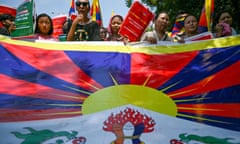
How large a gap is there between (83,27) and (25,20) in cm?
74

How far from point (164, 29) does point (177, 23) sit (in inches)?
41.9

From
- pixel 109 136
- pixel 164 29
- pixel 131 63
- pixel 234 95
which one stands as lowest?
pixel 109 136

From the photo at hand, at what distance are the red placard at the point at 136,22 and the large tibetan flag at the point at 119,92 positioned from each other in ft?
1.80

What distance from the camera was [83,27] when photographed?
194 inches

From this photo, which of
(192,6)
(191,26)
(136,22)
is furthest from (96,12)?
(192,6)

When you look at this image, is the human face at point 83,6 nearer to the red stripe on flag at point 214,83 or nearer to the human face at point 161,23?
the human face at point 161,23

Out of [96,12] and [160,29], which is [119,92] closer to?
[160,29]

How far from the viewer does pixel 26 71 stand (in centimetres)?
428

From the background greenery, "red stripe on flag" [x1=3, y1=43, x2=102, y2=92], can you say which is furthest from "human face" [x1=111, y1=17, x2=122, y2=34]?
the background greenery

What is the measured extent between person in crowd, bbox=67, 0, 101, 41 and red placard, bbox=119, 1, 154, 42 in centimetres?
42

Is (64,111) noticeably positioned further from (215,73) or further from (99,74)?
(215,73)

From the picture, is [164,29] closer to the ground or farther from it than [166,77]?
farther from it

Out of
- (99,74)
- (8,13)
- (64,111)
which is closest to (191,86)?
(99,74)

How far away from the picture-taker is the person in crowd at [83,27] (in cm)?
485
